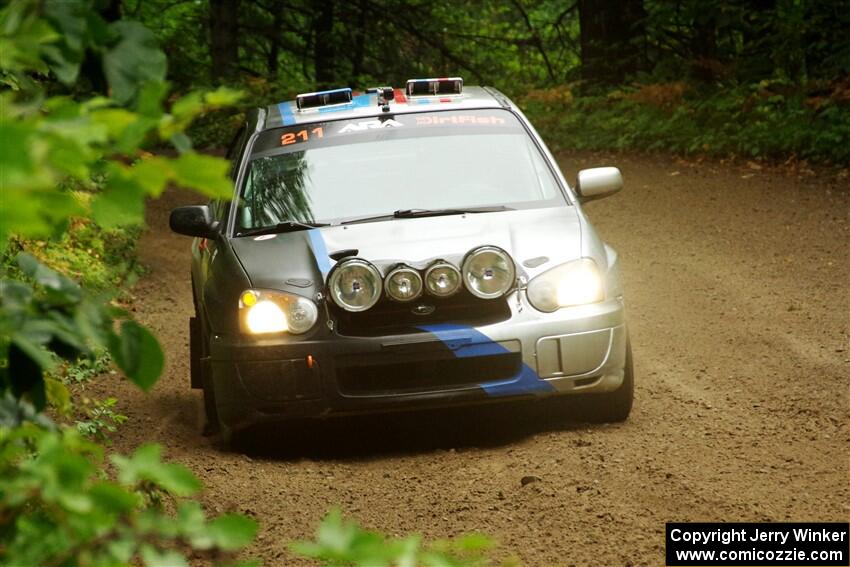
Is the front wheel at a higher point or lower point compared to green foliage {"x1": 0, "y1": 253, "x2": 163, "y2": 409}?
lower

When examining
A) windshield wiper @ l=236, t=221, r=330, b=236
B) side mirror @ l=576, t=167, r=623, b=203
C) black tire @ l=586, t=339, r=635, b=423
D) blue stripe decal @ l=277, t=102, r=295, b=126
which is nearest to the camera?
black tire @ l=586, t=339, r=635, b=423

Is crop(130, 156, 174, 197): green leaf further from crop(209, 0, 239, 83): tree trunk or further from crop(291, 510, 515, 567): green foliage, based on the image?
crop(209, 0, 239, 83): tree trunk

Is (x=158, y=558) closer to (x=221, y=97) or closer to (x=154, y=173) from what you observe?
(x=154, y=173)

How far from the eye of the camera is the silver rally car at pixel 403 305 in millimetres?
6133

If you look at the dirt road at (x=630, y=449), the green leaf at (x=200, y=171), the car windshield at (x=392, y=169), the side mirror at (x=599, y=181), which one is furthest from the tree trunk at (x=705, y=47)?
the green leaf at (x=200, y=171)

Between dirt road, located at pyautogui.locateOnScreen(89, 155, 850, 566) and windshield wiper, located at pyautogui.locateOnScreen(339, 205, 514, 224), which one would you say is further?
windshield wiper, located at pyautogui.locateOnScreen(339, 205, 514, 224)

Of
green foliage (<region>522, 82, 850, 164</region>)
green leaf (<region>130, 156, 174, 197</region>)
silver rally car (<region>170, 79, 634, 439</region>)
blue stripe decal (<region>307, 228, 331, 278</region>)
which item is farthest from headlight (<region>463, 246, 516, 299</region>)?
green foliage (<region>522, 82, 850, 164</region>)

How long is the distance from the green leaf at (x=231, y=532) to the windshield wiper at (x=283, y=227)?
525 cm

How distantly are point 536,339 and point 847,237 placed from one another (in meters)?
6.87

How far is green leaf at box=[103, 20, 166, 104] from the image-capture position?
214 centimetres

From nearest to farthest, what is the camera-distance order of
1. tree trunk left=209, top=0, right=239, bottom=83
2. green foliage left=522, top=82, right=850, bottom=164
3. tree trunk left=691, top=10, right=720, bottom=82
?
green foliage left=522, top=82, right=850, bottom=164 < tree trunk left=691, top=10, right=720, bottom=82 < tree trunk left=209, top=0, right=239, bottom=83

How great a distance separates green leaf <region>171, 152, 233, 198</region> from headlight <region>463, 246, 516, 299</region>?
4491 mm

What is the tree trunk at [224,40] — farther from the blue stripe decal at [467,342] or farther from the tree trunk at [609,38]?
the blue stripe decal at [467,342]

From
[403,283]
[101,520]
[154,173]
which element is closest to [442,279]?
[403,283]
